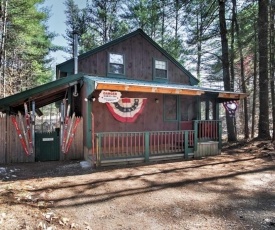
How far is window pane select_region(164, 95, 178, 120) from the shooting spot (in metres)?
9.98

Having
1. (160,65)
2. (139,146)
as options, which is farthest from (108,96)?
(160,65)

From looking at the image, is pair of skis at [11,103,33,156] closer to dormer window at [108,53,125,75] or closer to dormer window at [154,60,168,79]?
dormer window at [108,53,125,75]

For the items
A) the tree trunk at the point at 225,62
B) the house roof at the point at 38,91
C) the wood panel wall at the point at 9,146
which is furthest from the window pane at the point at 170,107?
the wood panel wall at the point at 9,146

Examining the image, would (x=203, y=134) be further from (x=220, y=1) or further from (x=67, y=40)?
(x=67, y=40)

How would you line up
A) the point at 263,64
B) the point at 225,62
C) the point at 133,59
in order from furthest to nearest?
the point at 225,62
the point at 133,59
the point at 263,64

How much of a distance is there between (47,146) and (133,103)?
356cm

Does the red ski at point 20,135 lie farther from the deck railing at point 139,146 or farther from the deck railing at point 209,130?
the deck railing at point 209,130

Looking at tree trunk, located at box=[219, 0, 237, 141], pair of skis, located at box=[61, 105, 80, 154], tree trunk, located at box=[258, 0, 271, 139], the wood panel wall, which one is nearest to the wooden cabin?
pair of skis, located at box=[61, 105, 80, 154]

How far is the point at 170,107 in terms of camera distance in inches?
398

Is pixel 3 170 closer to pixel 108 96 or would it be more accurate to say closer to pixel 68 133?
pixel 68 133

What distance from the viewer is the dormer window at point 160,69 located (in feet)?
39.4

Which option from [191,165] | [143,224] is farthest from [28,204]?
[191,165]

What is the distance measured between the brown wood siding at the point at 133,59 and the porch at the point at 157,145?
3445 millimetres

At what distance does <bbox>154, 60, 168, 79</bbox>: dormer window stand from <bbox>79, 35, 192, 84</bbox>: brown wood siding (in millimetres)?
231
